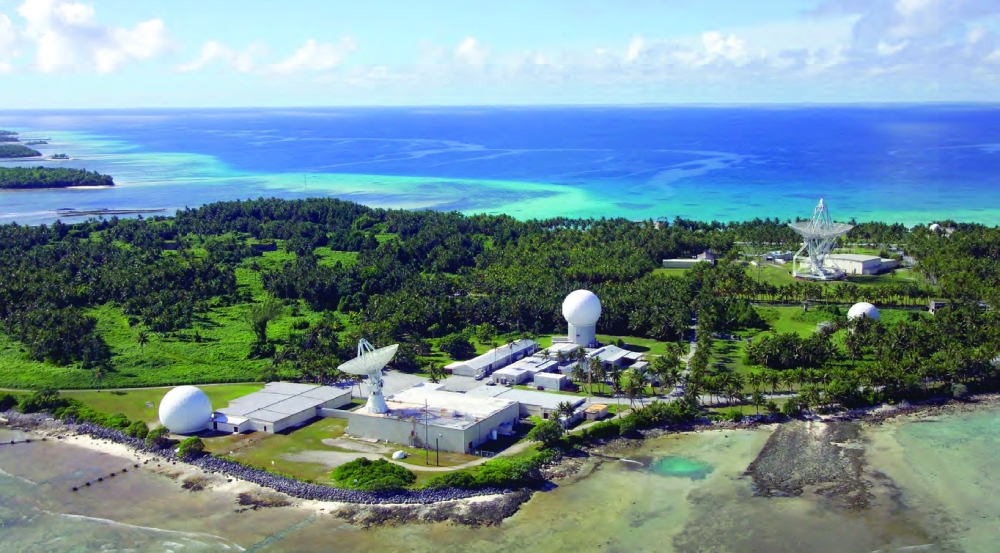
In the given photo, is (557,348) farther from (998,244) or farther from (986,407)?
(998,244)

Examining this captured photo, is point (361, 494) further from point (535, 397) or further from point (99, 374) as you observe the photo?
point (99, 374)

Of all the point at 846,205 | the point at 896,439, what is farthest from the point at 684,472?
the point at 846,205

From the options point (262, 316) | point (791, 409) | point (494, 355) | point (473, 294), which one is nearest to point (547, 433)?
point (791, 409)

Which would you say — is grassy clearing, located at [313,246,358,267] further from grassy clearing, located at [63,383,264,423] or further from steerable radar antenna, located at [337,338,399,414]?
steerable radar antenna, located at [337,338,399,414]

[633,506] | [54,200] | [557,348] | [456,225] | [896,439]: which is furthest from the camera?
[54,200]

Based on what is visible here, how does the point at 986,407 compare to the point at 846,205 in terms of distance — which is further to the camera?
the point at 846,205

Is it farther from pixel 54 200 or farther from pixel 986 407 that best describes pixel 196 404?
pixel 54 200

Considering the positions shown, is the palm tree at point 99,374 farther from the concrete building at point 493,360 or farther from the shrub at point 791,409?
the shrub at point 791,409

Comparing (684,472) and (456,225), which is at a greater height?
(456,225)

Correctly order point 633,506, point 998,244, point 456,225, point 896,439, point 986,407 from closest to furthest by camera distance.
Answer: point 633,506
point 896,439
point 986,407
point 998,244
point 456,225
